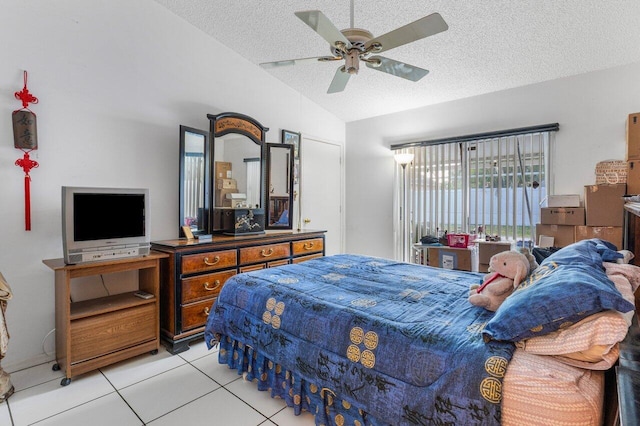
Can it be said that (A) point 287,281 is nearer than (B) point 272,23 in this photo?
Yes

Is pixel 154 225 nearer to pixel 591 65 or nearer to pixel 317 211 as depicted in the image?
pixel 317 211

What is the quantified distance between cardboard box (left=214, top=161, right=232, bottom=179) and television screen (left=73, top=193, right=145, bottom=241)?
0.97 m

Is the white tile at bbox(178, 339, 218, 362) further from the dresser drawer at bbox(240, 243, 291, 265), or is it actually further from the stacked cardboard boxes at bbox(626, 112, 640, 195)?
the stacked cardboard boxes at bbox(626, 112, 640, 195)

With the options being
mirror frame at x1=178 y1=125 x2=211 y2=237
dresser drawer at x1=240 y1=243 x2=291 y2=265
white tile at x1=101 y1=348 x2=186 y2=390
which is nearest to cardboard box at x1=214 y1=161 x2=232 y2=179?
mirror frame at x1=178 y1=125 x2=211 y2=237

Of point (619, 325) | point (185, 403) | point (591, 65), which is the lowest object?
point (185, 403)

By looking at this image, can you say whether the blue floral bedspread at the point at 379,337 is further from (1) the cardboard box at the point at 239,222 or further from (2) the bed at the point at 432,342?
(1) the cardboard box at the point at 239,222

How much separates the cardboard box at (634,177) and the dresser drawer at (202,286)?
3531 mm

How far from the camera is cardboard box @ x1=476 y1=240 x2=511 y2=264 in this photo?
3660 mm

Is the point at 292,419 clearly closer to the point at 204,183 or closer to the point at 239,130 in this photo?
the point at 204,183

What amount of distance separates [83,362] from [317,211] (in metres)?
3.37

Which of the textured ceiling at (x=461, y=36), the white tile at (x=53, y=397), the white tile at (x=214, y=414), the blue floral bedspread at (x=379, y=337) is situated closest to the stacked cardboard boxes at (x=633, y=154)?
the textured ceiling at (x=461, y=36)

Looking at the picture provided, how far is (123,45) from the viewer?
9.30 ft

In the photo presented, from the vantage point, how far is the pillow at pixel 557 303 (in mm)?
1000

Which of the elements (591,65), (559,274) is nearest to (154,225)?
(559,274)
